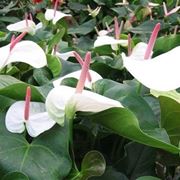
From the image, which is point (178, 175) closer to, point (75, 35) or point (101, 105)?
point (101, 105)

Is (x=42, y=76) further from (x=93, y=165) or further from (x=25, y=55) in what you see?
(x=93, y=165)

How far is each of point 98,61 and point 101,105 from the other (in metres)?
0.36

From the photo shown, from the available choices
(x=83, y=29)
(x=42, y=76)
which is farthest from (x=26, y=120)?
(x=83, y=29)

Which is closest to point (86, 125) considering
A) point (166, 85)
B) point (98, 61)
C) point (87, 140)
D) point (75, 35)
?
point (87, 140)

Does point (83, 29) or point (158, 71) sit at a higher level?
point (158, 71)

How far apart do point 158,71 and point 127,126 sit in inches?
2.9

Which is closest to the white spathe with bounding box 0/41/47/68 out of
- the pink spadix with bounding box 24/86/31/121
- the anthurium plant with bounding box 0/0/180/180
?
the anthurium plant with bounding box 0/0/180/180

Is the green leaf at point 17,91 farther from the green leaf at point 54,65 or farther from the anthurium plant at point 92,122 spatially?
the green leaf at point 54,65

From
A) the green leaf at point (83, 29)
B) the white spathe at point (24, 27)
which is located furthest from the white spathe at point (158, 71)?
the green leaf at point (83, 29)

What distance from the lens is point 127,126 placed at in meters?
0.58

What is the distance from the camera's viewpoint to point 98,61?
0.93m

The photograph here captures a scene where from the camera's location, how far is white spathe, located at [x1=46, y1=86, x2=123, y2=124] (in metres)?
0.57

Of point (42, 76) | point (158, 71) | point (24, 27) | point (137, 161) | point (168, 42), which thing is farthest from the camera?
point (24, 27)

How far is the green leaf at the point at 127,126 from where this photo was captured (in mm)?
572
